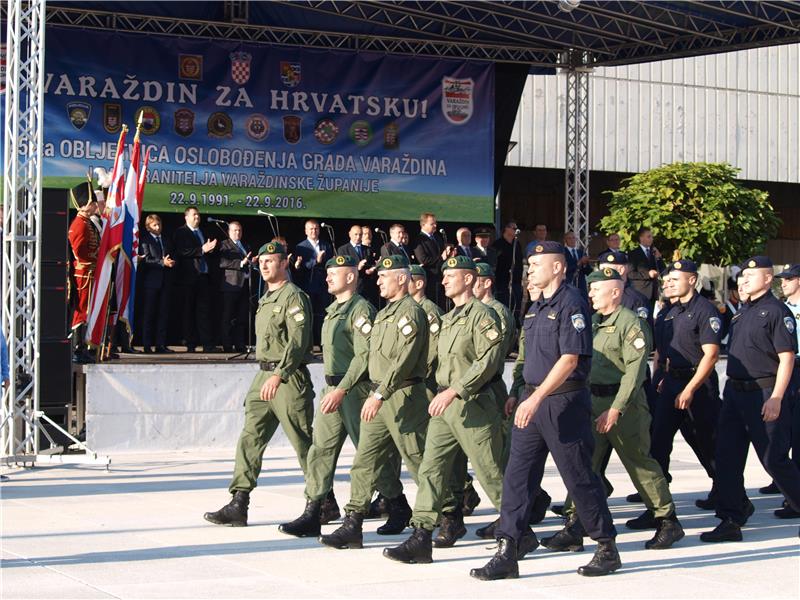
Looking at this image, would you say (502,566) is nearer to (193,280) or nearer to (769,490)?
(769,490)

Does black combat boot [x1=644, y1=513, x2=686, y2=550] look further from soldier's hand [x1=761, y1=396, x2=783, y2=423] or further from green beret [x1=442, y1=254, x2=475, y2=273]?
green beret [x1=442, y1=254, x2=475, y2=273]

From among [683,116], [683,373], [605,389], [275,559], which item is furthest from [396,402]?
[683,116]

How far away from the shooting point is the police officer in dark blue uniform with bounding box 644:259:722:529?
8969 mm

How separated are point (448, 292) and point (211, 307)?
8843 millimetres

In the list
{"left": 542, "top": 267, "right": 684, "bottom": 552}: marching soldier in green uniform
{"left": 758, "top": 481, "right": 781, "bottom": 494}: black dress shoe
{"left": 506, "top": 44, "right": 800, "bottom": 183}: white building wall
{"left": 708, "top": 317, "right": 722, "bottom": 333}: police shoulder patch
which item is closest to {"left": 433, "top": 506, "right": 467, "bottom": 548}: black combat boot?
{"left": 542, "top": 267, "right": 684, "bottom": 552}: marching soldier in green uniform

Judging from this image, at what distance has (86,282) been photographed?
1380 centimetres

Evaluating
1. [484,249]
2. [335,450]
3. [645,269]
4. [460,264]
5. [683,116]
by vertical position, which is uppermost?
[683,116]

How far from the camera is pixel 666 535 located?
26.0ft

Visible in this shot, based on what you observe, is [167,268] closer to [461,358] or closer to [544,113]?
[461,358]

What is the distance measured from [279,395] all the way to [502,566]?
243 cm

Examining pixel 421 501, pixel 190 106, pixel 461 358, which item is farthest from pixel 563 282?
pixel 190 106

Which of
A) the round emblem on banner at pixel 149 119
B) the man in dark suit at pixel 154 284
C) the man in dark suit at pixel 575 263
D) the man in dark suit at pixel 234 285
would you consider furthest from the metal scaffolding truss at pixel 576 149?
the man in dark suit at pixel 154 284

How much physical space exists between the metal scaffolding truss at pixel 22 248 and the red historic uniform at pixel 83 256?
1713 mm

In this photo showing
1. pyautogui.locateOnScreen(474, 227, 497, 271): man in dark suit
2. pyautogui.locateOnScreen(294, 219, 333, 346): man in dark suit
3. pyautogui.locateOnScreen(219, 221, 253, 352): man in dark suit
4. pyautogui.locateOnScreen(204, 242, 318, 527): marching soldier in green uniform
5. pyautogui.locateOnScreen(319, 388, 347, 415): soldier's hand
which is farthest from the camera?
pyautogui.locateOnScreen(474, 227, 497, 271): man in dark suit
